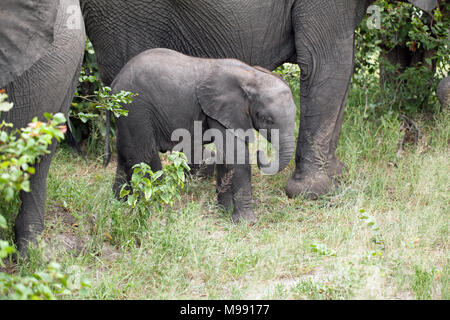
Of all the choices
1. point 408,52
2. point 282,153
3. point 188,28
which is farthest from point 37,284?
point 408,52

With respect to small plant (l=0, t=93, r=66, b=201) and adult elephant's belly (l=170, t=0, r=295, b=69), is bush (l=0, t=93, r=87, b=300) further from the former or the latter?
adult elephant's belly (l=170, t=0, r=295, b=69)

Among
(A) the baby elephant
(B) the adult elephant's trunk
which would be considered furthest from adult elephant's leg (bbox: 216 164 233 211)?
(B) the adult elephant's trunk

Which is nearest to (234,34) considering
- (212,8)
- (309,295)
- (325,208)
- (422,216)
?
(212,8)

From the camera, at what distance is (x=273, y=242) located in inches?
167

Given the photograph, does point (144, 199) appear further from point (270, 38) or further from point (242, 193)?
point (270, 38)

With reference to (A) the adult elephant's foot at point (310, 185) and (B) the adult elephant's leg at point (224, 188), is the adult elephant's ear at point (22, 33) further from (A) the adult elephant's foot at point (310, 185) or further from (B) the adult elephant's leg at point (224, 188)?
A: (A) the adult elephant's foot at point (310, 185)

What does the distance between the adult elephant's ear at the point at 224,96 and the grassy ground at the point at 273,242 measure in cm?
Result: 49

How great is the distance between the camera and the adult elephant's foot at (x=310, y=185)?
5.05 metres

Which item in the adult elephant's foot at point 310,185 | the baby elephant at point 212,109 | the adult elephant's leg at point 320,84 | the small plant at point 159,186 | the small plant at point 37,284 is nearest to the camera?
the small plant at point 37,284

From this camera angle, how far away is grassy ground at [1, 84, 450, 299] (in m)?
3.53

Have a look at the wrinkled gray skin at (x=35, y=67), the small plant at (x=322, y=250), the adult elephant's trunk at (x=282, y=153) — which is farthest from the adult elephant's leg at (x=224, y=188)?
the wrinkled gray skin at (x=35, y=67)
